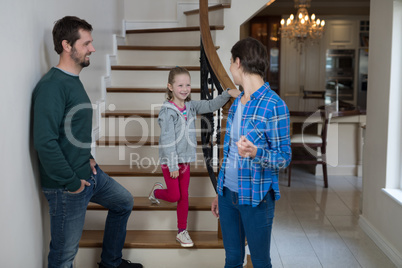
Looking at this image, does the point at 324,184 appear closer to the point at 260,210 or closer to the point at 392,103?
the point at 392,103

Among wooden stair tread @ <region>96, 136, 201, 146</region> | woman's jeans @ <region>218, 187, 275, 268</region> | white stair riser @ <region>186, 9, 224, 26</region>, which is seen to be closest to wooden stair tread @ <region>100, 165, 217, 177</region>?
wooden stair tread @ <region>96, 136, 201, 146</region>

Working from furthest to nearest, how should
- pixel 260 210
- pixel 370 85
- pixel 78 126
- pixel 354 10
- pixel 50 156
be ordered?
pixel 354 10, pixel 370 85, pixel 78 126, pixel 50 156, pixel 260 210

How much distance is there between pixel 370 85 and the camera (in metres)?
4.10

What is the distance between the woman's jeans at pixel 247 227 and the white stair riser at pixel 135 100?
2.22 meters

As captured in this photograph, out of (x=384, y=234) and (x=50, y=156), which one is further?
(x=384, y=234)

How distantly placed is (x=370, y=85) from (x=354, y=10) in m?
6.12

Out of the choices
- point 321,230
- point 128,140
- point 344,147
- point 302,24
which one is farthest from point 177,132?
point 302,24

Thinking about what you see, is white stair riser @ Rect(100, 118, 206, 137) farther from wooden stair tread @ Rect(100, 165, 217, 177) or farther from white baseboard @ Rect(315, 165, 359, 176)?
white baseboard @ Rect(315, 165, 359, 176)

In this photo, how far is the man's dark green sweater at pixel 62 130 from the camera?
7.26 feet

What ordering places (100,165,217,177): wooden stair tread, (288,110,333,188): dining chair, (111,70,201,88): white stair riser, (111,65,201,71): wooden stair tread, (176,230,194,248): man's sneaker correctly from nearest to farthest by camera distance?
(176,230,194,248): man's sneaker, (100,165,217,177): wooden stair tread, (111,65,201,71): wooden stair tread, (111,70,201,88): white stair riser, (288,110,333,188): dining chair

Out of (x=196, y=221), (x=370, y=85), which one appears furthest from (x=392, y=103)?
(x=196, y=221)

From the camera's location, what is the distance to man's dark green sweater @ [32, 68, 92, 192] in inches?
87.1

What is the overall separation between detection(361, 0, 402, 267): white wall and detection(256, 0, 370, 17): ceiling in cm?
525

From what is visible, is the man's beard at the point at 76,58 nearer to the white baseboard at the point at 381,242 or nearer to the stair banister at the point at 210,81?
the stair banister at the point at 210,81
